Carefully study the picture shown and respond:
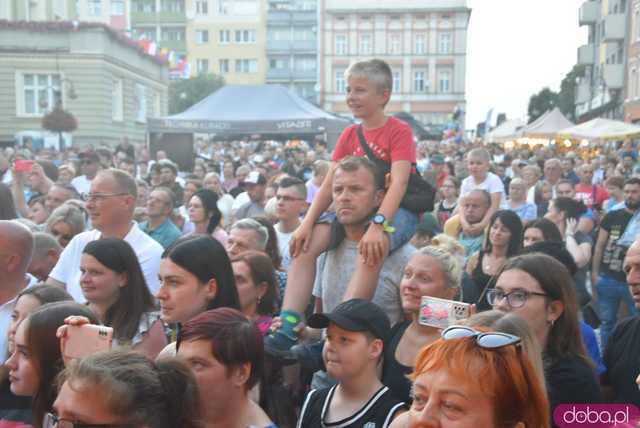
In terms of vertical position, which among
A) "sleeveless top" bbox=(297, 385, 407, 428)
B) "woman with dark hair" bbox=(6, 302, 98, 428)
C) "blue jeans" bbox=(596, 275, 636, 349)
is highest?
"woman with dark hair" bbox=(6, 302, 98, 428)

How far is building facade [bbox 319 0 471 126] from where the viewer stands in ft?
256

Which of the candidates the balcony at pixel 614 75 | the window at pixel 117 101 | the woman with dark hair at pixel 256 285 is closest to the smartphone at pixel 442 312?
the woman with dark hair at pixel 256 285

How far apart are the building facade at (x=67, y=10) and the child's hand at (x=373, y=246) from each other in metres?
44.1

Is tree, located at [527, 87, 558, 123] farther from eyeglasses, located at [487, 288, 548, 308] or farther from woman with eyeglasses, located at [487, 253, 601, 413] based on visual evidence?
eyeglasses, located at [487, 288, 548, 308]

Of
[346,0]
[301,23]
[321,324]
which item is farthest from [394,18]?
[321,324]

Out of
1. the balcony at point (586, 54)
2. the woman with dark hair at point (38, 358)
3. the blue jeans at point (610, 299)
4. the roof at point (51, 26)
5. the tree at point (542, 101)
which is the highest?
the balcony at point (586, 54)

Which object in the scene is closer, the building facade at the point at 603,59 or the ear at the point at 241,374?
the ear at the point at 241,374

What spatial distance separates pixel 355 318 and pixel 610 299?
4.87m

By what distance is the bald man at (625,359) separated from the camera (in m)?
3.49

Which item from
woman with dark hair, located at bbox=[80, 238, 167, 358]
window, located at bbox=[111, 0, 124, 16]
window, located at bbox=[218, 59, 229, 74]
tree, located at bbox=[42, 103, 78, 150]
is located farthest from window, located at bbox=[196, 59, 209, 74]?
woman with dark hair, located at bbox=[80, 238, 167, 358]

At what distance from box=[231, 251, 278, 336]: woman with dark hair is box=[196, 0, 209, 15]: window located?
278ft

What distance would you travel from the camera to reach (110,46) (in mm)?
39250

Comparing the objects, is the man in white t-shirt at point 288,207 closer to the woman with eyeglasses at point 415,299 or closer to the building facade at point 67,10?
the woman with eyeglasses at point 415,299

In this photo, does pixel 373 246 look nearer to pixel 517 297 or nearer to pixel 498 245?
pixel 517 297
